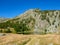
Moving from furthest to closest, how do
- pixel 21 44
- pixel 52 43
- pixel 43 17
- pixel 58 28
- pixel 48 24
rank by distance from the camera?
1. pixel 43 17
2. pixel 48 24
3. pixel 58 28
4. pixel 21 44
5. pixel 52 43

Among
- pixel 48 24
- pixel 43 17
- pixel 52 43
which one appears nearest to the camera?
pixel 52 43

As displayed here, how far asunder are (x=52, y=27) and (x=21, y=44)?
3481 inches

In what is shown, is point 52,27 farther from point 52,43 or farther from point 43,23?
point 52,43

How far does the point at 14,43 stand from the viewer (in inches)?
2827

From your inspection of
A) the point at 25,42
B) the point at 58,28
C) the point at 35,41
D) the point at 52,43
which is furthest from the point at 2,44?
the point at 58,28

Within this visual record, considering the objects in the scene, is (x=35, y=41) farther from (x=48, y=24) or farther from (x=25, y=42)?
(x=48, y=24)

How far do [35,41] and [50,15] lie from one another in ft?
342

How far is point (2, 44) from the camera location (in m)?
71.9

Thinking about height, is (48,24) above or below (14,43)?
above

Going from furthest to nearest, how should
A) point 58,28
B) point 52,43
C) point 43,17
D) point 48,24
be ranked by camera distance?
point 43,17 < point 48,24 < point 58,28 < point 52,43

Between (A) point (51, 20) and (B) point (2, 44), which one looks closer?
(B) point (2, 44)

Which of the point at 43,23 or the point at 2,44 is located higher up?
the point at 43,23

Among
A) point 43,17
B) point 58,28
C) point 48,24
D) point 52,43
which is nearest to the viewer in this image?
point 52,43

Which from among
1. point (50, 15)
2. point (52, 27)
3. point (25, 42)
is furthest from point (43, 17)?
point (25, 42)
